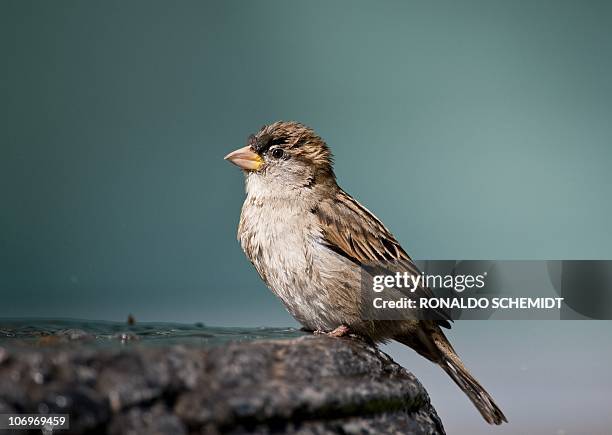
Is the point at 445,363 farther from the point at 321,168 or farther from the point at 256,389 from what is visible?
the point at 256,389

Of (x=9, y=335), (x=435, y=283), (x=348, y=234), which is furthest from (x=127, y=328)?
(x=435, y=283)

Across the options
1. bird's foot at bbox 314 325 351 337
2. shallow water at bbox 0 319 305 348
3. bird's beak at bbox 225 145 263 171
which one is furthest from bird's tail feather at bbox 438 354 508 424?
bird's beak at bbox 225 145 263 171

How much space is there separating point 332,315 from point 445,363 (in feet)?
1.97

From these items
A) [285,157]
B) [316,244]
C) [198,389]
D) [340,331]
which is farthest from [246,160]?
[198,389]

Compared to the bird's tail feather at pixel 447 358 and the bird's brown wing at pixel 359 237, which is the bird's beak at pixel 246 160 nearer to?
the bird's brown wing at pixel 359 237

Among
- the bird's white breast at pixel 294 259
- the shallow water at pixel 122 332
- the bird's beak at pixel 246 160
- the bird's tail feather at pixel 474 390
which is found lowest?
the bird's tail feather at pixel 474 390

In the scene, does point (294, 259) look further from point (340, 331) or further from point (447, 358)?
point (447, 358)

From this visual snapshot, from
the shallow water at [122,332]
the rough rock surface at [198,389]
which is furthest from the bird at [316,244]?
the rough rock surface at [198,389]

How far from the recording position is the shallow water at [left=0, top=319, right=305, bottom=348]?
8.95 ft

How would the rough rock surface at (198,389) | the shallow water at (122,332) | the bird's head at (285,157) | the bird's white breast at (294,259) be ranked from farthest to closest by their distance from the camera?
1. the bird's head at (285,157)
2. the bird's white breast at (294,259)
3. the shallow water at (122,332)
4. the rough rock surface at (198,389)

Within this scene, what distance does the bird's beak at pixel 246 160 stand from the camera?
3422mm

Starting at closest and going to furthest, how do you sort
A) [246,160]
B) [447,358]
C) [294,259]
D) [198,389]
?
[198,389] < [294,259] < [447,358] < [246,160]

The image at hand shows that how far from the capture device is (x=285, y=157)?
3436 mm

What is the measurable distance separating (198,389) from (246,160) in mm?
1697
